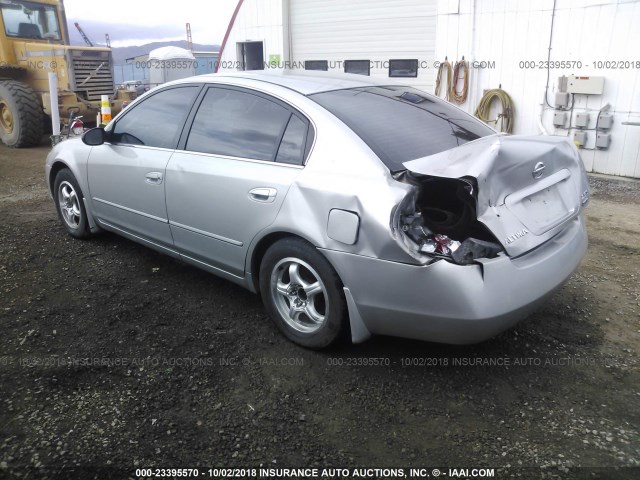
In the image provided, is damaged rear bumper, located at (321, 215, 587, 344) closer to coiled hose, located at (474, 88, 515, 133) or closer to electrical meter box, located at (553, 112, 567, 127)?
electrical meter box, located at (553, 112, 567, 127)

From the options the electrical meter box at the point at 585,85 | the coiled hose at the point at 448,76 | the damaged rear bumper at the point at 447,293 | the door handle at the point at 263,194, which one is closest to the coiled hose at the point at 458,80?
the coiled hose at the point at 448,76

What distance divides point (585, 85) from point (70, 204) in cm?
706

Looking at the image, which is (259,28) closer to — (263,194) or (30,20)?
(30,20)

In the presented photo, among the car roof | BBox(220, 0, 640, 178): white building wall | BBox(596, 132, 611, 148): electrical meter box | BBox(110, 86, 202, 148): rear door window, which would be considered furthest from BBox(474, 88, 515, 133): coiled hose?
BBox(110, 86, 202, 148): rear door window

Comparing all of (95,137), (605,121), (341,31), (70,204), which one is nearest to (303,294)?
(95,137)

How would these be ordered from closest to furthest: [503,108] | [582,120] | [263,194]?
[263,194]
[582,120]
[503,108]

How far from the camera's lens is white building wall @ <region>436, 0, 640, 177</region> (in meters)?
7.36

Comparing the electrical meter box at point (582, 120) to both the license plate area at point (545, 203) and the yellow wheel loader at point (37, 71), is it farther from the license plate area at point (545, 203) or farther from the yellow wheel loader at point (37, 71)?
the yellow wheel loader at point (37, 71)

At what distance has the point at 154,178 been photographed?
3789 mm

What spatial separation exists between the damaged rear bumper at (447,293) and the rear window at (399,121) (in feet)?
1.89

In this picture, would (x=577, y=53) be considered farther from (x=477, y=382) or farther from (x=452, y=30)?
(x=477, y=382)

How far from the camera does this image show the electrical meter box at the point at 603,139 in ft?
25.2

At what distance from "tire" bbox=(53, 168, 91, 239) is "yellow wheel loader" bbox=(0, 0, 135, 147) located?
680 centimetres

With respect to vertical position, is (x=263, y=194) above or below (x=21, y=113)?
below
